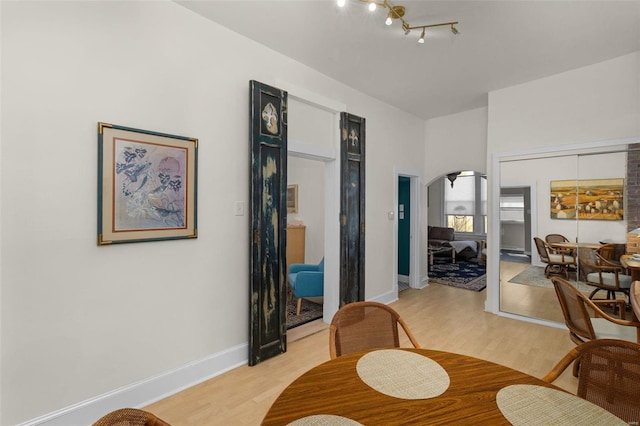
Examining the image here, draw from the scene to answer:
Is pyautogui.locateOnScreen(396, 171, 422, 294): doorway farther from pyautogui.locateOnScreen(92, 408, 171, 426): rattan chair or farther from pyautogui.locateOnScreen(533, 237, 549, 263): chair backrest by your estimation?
pyautogui.locateOnScreen(92, 408, 171, 426): rattan chair

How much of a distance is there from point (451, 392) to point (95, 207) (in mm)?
2280

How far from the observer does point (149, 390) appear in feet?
7.48

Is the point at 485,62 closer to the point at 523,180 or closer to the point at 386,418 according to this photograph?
the point at 523,180

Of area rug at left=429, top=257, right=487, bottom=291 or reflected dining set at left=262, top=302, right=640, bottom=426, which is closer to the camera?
reflected dining set at left=262, top=302, right=640, bottom=426

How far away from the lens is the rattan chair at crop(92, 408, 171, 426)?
2.78 feet

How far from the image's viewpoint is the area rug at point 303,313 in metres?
3.93

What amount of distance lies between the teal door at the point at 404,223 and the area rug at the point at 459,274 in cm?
73

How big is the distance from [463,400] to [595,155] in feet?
12.4

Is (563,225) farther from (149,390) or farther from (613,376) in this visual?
(149,390)

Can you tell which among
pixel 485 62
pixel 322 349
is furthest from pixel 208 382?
pixel 485 62

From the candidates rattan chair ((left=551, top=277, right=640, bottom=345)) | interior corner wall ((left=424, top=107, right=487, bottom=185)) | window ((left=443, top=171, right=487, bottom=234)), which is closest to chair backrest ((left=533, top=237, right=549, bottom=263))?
interior corner wall ((left=424, top=107, right=487, bottom=185))

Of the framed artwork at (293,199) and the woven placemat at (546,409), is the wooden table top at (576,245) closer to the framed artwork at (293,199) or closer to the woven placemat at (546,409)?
the woven placemat at (546,409)

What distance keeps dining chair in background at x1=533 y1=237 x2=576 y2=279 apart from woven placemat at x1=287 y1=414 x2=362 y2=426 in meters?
3.94

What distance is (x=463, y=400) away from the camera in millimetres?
1082
